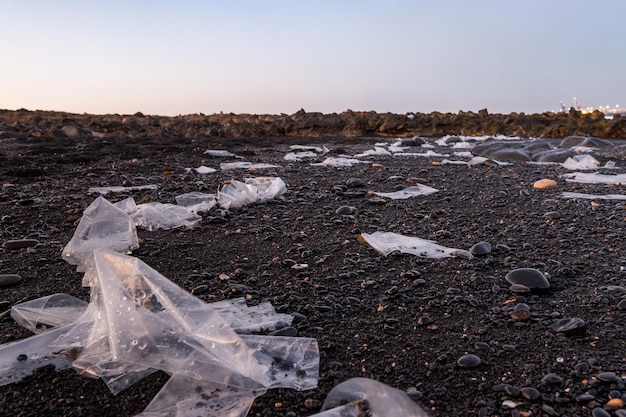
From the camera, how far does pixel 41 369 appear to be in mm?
1407

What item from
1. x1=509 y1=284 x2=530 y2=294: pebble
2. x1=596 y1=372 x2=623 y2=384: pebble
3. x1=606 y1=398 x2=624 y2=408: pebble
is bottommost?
x1=606 y1=398 x2=624 y2=408: pebble

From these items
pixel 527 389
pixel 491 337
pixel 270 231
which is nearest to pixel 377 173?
pixel 270 231

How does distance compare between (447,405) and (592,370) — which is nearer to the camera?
(447,405)

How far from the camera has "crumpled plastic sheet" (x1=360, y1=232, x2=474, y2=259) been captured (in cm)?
254

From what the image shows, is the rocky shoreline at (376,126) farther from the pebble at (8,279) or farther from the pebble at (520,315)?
the pebble at (520,315)

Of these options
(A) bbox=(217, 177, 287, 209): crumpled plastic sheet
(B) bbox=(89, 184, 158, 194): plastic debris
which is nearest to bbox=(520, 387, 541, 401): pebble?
(A) bbox=(217, 177, 287, 209): crumpled plastic sheet

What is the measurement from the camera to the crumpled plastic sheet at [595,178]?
487 cm

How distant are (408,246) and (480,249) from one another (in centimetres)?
39

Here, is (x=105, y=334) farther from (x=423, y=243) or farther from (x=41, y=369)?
(x=423, y=243)

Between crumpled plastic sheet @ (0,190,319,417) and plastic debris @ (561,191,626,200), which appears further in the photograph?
plastic debris @ (561,191,626,200)

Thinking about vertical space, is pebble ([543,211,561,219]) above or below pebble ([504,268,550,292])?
above

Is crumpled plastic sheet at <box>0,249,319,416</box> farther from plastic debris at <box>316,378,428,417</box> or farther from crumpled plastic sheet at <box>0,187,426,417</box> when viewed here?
plastic debris at <box>316,378,428,417</box>

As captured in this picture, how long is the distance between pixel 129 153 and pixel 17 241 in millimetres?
4841

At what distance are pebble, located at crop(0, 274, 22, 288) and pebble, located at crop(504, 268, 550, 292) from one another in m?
2.28
